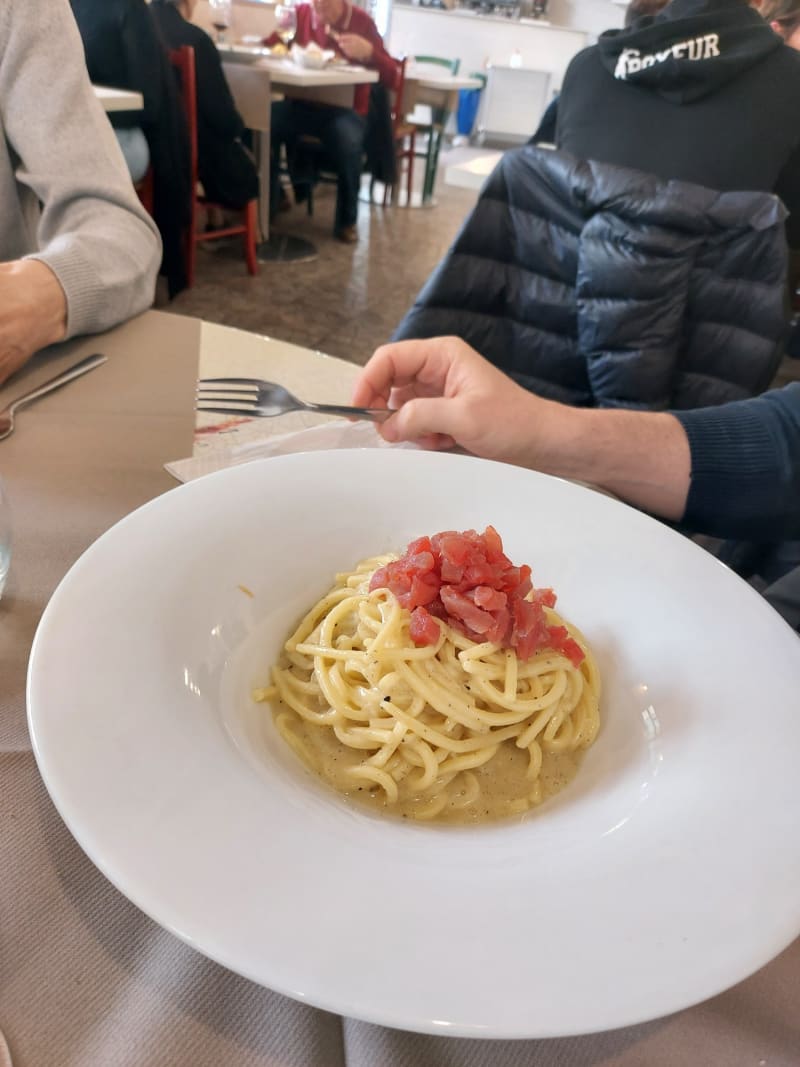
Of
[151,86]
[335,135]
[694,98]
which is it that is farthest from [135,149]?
[694,98]

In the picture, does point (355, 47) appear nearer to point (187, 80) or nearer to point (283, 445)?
point (187, 80)

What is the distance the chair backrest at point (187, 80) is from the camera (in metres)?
3.59

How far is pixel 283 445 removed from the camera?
1.01 meters

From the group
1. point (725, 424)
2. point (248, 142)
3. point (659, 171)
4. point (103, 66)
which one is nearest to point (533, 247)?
point (659, 171)

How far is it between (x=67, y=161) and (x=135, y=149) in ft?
8.03

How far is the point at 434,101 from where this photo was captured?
6992 millimetres

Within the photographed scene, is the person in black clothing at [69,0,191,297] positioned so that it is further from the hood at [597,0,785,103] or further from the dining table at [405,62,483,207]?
the dining table at [405,62,483,207]

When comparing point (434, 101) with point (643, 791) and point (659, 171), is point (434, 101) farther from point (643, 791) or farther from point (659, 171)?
point (643, 791)

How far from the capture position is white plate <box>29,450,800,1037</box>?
396mm

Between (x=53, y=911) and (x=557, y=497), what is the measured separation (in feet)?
2.08

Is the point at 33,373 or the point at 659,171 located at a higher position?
the point at 659,171

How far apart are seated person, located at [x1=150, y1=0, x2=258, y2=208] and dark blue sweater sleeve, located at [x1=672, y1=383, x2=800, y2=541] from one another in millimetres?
3517

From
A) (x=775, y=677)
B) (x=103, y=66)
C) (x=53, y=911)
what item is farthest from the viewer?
(x=103, y=66)

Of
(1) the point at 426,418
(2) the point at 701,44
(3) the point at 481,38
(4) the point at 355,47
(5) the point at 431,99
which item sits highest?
(3) the point at 481,38
